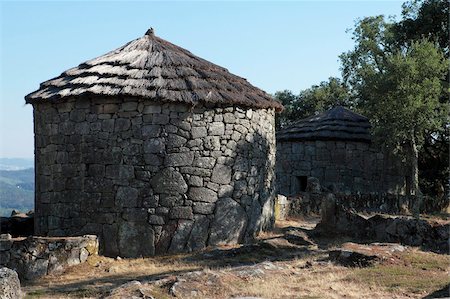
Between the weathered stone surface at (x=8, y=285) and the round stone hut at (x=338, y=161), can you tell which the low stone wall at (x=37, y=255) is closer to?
the weathered stone surface at (x=8, y=285)

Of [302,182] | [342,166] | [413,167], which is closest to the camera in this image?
[413,167]

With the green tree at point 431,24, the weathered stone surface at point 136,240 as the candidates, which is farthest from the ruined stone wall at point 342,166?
the weathered stone surface at point 136,240

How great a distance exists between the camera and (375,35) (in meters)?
28.3

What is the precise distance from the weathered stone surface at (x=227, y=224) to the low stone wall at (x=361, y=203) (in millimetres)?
4689

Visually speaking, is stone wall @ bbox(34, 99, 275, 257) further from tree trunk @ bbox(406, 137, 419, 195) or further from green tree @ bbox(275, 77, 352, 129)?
green tree @ bbox(275, 77, 352, 129)

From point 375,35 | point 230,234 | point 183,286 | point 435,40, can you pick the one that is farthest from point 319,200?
point 375,35

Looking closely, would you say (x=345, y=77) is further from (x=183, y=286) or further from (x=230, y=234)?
(x=183, y=286)

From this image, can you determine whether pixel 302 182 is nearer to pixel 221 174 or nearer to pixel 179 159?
pixel 221 174

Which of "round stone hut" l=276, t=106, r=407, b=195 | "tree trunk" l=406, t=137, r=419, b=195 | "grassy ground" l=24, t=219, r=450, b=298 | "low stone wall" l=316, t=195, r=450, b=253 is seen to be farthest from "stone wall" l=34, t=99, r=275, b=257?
"round stone hut" l=276, t=106, r=407, b=195

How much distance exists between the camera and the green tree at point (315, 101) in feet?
103

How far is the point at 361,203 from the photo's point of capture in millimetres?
18016

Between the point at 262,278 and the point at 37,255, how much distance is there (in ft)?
13.7

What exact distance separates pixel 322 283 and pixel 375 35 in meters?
21.9

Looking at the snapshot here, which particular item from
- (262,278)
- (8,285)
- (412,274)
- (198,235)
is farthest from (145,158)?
(412,274)
